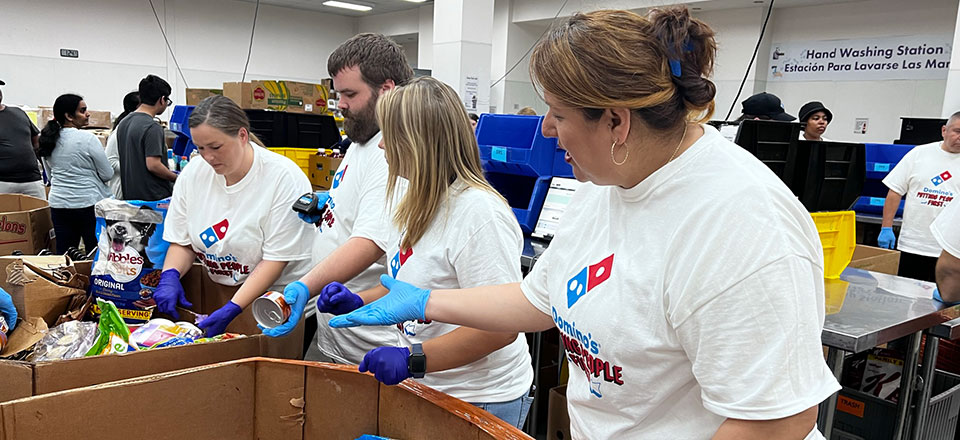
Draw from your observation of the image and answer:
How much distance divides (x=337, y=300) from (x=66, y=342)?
0.77 metres

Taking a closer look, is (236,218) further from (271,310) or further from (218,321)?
(271,310)

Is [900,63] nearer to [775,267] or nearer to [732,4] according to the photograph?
[732,4]

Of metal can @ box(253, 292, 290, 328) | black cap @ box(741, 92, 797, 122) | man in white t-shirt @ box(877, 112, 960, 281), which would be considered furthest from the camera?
black cap @ box(741, 92, 797, 122)

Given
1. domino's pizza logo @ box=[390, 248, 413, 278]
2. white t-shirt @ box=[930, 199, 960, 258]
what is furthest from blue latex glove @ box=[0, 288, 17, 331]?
white t-shirt @ box=[930, 199, 960, 258]

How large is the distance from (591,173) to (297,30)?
11975mm

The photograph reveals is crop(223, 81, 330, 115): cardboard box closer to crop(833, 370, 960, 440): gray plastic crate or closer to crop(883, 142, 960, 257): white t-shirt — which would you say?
crop(883, 142, 960, 257): white t-shirt

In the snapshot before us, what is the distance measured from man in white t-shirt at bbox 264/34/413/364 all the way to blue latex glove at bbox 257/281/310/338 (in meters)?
0.03

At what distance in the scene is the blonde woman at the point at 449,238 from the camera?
1266 millimetres

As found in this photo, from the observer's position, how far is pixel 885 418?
216 centimetres

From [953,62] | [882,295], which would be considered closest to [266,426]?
[882,295]

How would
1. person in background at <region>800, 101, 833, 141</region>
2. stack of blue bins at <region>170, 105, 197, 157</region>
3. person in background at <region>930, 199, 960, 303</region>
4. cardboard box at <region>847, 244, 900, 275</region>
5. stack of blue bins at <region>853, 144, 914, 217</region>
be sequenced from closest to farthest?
person in background at <region>930, 199, 960, 303</region> < cardboard box at <region>847, 244, 900, 275</region> < stack of blue bins at <region>853, 144, 914, 217</region> < person in background at <region>800, 101, 833, 141</region> < stack of blue bins at <region>170, 105, 197, 157</region>

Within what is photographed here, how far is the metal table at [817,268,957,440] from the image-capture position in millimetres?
1658

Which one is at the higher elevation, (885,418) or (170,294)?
(170,294)

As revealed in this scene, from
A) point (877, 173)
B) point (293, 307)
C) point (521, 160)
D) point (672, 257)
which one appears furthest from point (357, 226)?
point (877, 173)
